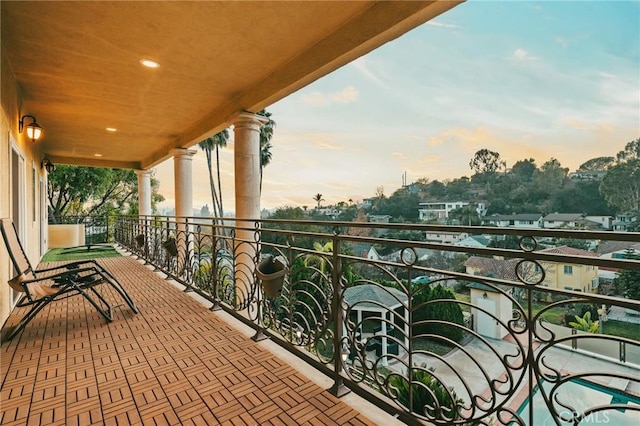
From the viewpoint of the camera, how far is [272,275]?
2424 mm

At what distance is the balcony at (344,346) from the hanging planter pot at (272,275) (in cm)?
3

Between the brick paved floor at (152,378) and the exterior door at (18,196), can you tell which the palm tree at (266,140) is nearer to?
the exterior door at (18,196)

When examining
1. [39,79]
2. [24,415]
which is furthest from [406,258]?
[39,79]

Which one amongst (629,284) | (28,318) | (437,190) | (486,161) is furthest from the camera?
(486,161)

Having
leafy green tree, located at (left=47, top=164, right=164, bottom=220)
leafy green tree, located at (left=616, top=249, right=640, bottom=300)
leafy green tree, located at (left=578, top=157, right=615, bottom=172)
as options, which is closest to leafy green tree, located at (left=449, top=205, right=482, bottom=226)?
leafy green tree, located at (left=578, top=157, right=615, bottom=172)

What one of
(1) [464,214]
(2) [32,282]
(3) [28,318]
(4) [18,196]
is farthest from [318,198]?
(2) [32,282]

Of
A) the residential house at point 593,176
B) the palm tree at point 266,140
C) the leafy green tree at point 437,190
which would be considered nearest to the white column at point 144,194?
the palm tree at point 266,140

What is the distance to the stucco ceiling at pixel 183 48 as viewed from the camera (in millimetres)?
2797

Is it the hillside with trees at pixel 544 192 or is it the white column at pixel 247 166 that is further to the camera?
the hillside with trees at pixel 544 192

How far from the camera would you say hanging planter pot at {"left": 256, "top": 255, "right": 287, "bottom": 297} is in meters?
2.44

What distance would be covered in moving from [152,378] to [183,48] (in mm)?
3148

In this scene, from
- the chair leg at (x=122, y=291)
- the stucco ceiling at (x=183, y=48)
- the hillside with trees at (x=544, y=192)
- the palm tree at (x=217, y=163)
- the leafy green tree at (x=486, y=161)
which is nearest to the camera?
the stucco ceiling at (x=183, y=48)

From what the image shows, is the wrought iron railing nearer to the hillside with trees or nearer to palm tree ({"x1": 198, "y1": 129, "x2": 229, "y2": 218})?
the hillside with trees

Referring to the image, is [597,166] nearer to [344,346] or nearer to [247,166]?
[247,166]
